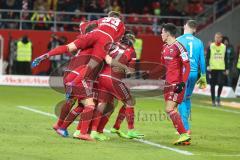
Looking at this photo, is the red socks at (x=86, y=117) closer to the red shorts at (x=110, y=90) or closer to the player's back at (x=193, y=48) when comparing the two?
the red shorts at (x=110, y=90)

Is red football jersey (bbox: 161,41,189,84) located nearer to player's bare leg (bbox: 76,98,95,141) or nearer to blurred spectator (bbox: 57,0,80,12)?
player's bare leg (bbox: 76,98,95,141)

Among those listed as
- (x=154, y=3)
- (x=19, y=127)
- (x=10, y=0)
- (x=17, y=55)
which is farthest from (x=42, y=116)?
(x=154, y=3)

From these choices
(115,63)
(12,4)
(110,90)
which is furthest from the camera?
(12,4)

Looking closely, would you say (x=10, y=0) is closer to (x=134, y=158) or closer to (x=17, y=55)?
(x=17, y=55)

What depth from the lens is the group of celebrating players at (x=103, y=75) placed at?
13.5 metres

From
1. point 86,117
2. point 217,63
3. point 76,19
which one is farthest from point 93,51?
point 76,19

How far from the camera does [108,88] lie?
13.8 m

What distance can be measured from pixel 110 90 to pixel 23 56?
18622mm

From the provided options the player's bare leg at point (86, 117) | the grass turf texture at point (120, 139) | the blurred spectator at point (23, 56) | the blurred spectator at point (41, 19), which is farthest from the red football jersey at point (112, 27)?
the blurred spectator at point (41, 19)

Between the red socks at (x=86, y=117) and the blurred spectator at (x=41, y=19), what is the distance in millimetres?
20521

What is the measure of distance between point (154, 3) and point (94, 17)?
14.1 ft

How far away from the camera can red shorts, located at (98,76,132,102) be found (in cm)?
1380

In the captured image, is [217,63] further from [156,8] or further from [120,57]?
[156,8]

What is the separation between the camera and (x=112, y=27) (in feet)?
44.8
